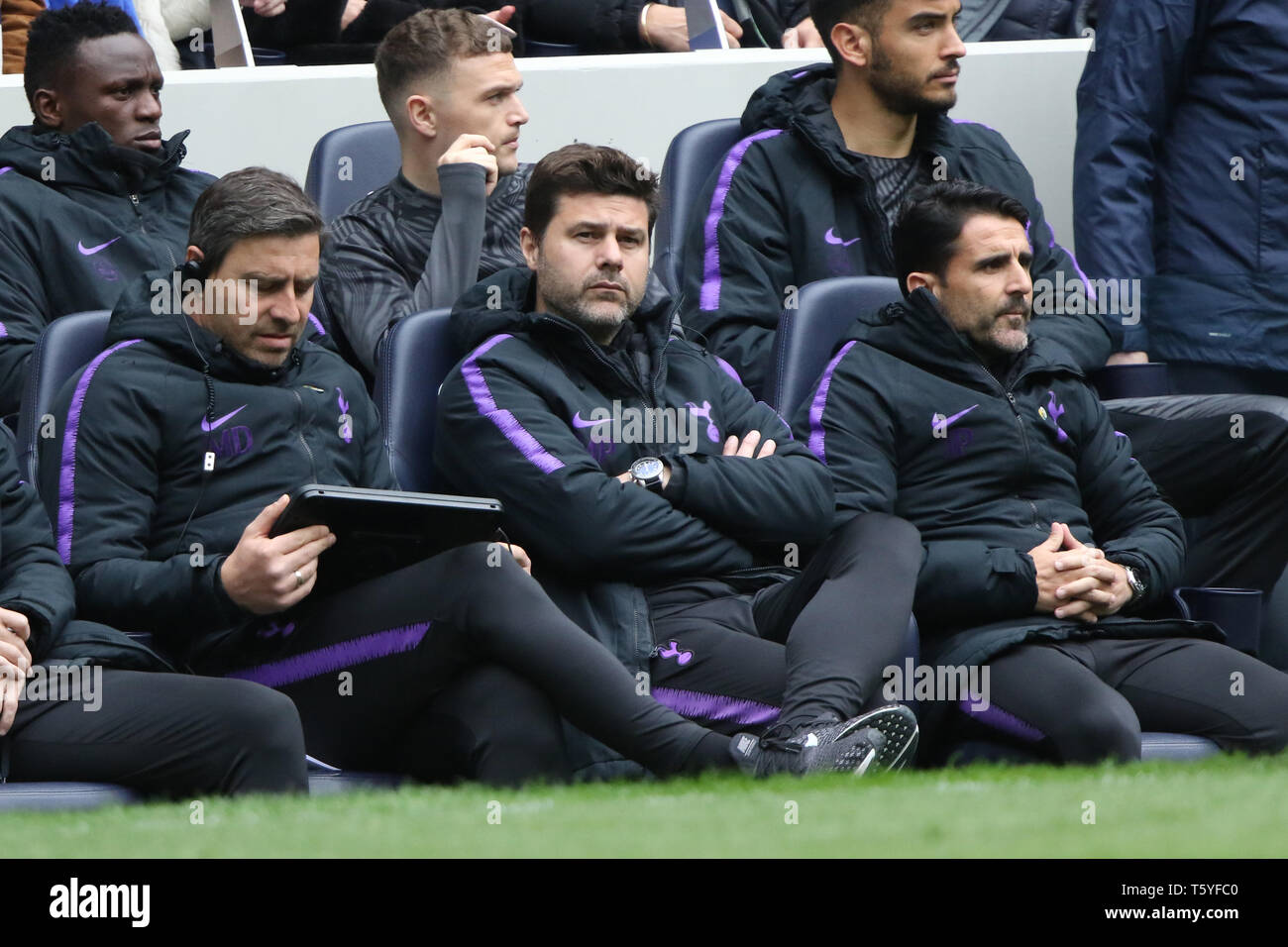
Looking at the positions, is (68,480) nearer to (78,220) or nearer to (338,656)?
(338,656)

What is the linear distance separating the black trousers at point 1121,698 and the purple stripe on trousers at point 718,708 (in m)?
0.49

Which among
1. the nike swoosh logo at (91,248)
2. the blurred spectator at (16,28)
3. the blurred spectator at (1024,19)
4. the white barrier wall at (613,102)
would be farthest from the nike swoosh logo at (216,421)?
the blurred spectator at (1024,19)

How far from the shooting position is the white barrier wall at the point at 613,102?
634cm

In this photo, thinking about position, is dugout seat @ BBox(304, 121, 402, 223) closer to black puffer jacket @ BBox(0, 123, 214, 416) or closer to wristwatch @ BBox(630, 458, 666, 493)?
black puffer jacket @ BBox(0, 123, 214, 416)

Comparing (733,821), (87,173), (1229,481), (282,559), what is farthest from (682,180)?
(733,821)

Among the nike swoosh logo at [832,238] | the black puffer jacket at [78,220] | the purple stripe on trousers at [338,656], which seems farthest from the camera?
the nike swoosh logo at [832,238]

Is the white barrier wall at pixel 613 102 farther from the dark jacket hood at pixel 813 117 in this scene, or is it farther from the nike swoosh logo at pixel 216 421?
the nike swoosh logo at pixel 216 421

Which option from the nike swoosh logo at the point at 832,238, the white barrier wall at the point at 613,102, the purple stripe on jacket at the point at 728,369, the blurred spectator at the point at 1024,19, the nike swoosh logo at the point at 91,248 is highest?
the blurred spectator at the point at 1024,19

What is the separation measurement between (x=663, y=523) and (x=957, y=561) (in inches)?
26.3

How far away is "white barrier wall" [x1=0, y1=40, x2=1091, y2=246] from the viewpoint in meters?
6.34

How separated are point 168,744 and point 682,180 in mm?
2687

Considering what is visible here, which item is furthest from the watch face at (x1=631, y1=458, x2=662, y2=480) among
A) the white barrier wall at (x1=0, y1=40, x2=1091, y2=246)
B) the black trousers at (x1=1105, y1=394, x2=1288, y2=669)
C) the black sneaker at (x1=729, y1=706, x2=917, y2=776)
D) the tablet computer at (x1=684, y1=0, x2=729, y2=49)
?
the tablet computer at (x1=684, y1=0, x2=729, y2=49)
